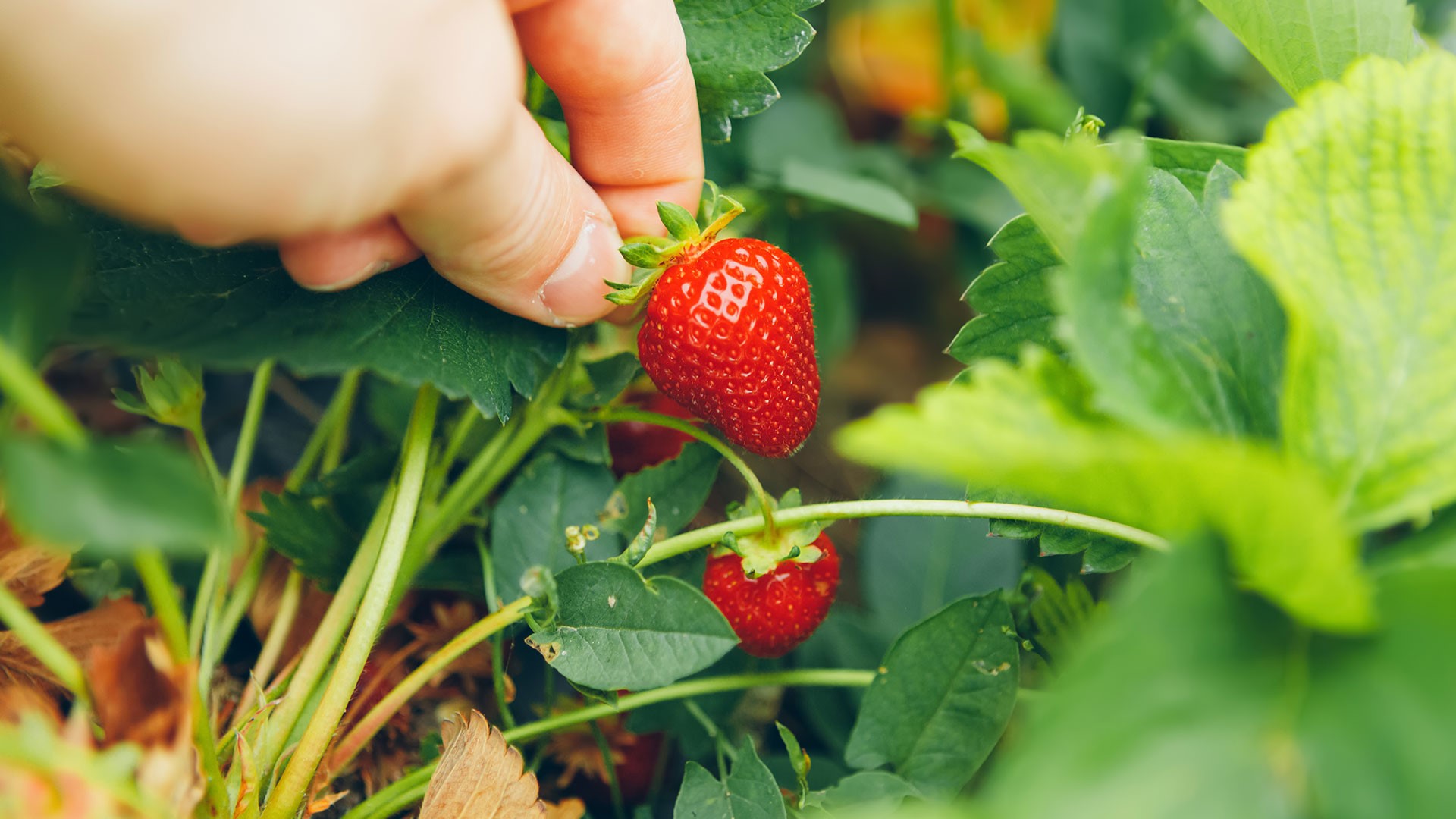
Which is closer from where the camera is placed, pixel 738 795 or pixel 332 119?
pixel 332 119

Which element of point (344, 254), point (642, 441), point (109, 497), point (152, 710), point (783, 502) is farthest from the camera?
point (642, 441)

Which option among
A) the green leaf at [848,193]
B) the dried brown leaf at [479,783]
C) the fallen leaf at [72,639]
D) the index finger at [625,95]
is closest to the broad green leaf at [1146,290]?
the index finger at [625,95]

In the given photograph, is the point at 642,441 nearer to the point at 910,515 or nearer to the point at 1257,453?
the point at 910,515

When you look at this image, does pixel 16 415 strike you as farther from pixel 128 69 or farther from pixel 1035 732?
pixel 1035 732

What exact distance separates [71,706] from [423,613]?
0.24 m

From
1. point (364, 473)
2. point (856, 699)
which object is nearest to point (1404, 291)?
point (856, 699)

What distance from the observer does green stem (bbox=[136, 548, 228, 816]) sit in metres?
0.38

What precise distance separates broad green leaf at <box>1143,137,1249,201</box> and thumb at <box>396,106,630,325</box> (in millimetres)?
373

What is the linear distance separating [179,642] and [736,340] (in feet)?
1.11

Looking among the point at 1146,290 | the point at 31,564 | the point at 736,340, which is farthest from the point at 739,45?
the point at 31,564

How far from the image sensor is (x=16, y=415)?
2.45ft

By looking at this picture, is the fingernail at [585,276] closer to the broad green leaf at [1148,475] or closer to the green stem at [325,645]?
the green stem at [325,645]

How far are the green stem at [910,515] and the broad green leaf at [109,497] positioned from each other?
29 cm

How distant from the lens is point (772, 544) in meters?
0.61
